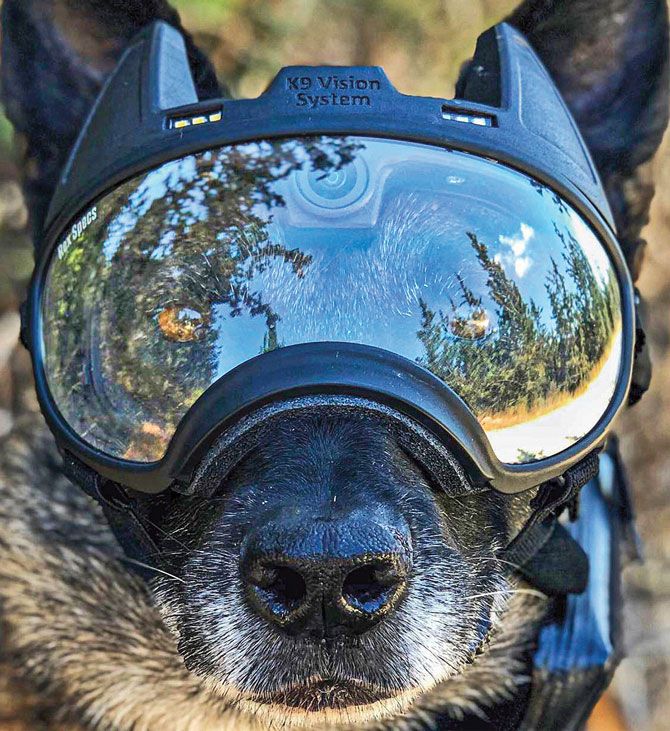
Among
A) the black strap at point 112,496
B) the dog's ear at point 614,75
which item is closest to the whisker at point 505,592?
the black strap at point 112,496

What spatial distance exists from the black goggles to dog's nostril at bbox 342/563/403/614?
0.87 feet

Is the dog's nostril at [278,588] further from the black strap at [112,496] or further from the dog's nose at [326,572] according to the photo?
the black strap at [112,496]

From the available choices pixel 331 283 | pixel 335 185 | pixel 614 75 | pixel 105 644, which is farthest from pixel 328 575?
pixel 614 75

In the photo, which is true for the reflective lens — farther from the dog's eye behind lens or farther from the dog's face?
the dog's face

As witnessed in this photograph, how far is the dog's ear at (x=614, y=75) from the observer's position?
2475mm

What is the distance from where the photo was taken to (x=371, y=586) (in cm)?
184

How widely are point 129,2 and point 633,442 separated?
2.90 metres

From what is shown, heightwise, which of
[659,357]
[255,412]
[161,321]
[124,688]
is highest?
[659,357]

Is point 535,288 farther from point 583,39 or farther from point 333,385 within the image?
point 583,39

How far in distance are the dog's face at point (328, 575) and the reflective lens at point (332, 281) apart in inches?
6.8

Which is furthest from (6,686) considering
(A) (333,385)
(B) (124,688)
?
(A) (333,385)

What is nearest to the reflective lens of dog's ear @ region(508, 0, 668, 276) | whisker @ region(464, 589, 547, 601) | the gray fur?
whisker @ region(464, 589, 547, 601)

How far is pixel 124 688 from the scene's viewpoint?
113 inches

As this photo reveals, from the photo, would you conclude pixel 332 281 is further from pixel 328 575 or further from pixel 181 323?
pixel 328 575
